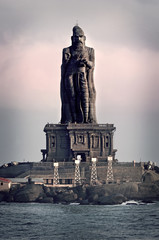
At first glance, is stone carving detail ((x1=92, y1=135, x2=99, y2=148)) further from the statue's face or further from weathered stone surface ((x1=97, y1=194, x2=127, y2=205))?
weathered stone surface ((x1=97, y1=194, x2=127, y2=205))

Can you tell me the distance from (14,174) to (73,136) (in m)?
8.55

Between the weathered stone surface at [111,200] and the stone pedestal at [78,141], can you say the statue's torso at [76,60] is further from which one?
the weathered stone surface at [111,200]

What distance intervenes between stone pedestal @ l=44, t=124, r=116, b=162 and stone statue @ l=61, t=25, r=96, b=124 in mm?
2171

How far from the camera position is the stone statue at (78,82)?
11631cm

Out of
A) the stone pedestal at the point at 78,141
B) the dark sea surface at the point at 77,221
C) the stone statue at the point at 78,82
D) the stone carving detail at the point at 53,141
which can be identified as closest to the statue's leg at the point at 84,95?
the stone statue at the point at 78,82

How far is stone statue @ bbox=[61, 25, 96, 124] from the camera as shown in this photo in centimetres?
11631

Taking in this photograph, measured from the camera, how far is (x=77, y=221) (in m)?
86.4

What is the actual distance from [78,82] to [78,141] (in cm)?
738

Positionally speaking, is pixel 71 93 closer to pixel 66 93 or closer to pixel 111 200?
pixel 66 93

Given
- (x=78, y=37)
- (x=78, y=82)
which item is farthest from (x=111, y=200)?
(x=78, y=37)

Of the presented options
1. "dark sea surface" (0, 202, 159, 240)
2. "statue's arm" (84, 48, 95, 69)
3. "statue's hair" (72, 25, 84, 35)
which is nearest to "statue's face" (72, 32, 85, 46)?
"statue's hair" (72, 25, 84, 35)

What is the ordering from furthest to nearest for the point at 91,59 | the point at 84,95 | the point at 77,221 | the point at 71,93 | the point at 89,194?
the point at 91,59 < the point at 71,93 < the point at 84,95 < the point at 89,194 < the point at 77,221

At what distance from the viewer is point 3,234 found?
7906 centimetres

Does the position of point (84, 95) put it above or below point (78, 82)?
below
